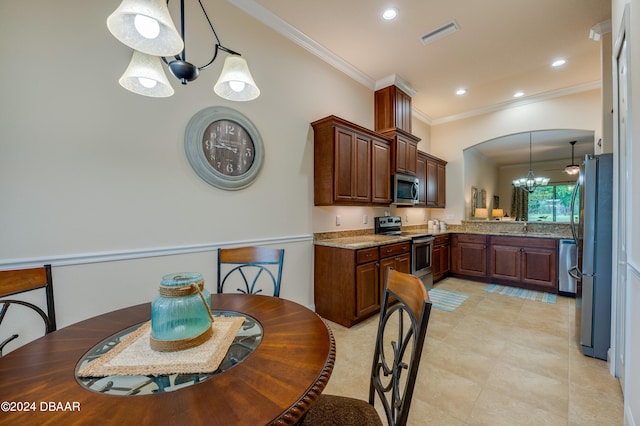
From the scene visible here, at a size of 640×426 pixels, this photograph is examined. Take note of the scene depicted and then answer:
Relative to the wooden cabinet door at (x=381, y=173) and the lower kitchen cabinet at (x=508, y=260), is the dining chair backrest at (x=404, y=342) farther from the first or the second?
the lower kitchen cabinet at (x=508, y=260)

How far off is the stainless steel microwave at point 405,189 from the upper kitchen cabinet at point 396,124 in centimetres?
11

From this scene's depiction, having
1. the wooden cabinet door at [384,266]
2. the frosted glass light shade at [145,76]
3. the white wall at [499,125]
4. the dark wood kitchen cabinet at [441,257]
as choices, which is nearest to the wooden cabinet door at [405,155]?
the dark wood kitchen cabinet at [441,257]

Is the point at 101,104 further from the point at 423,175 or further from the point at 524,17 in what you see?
the point at 423,175

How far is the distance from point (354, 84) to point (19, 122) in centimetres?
342

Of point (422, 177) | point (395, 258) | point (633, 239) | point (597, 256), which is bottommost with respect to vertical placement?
point (395, 258)

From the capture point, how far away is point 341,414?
1.02 m

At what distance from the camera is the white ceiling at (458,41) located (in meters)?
2.57

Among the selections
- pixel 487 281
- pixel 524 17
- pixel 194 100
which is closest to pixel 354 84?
→ pixel 524 17

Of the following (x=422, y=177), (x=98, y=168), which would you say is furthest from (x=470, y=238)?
(x=98, y=168)

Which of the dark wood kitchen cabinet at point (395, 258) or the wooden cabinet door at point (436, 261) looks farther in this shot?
the wooden cabinet door at point (436, 261)

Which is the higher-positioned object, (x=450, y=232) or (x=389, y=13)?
(x=389, y=13)

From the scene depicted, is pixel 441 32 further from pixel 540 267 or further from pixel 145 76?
pixel 540 267

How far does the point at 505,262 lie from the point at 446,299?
145 centimetres

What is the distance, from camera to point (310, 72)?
3150 millimetres
